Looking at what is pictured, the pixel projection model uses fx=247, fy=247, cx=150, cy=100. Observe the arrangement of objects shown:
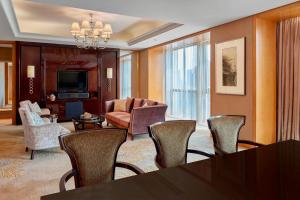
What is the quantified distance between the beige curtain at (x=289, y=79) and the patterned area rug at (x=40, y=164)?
4.79 ft

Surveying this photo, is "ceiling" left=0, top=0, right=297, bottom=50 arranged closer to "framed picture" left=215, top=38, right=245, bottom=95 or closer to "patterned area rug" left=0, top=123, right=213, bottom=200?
"framed picture" left=215, top=38, right=245, bottom=95

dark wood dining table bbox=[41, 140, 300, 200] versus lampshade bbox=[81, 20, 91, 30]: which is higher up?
lampshade bbox=[81, 20, 91, 30]

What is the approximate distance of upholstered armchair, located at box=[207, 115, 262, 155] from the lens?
2283 millimetres

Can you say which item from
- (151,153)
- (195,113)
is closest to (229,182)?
(151,153)

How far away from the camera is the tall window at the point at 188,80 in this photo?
684 centimetres

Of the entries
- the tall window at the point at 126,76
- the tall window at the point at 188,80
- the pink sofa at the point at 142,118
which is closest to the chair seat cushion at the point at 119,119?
the pink sofa at the point at 142,118

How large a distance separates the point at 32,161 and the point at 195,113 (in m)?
4.75

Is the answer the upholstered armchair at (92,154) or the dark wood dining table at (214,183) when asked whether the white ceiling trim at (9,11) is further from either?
the dark wood dining table at (214,183)

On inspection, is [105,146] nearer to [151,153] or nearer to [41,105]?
[151,153]

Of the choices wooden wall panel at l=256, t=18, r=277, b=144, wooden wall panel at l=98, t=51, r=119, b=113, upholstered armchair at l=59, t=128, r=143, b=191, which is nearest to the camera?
upholstered armchair at l=59, t=128, r=143, b=191

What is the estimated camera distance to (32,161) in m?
3.96

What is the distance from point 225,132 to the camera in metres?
2.35

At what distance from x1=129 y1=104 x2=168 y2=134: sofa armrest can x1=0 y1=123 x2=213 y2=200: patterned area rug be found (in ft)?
0.88

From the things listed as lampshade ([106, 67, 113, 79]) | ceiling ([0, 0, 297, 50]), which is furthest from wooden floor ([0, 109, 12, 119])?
lampshade ([106, 67, 113, 79])
